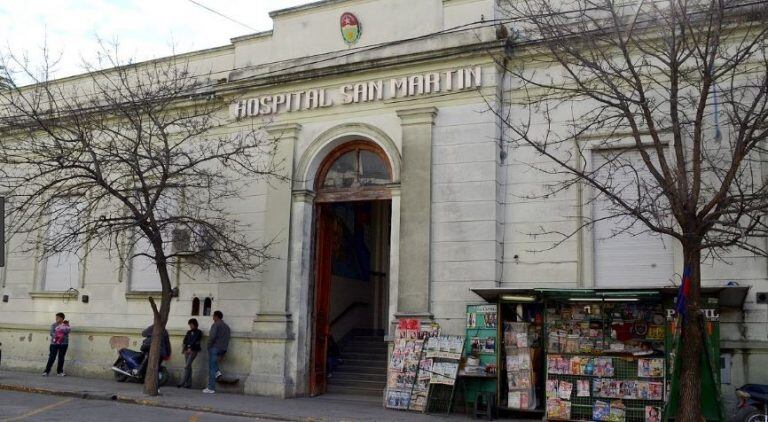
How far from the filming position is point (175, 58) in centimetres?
1825

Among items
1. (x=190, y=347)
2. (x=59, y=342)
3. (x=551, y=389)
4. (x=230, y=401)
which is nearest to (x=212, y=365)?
(x=190, y=347)

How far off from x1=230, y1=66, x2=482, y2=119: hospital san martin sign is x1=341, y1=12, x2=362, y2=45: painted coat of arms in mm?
1076

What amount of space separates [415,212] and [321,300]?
3.44 m

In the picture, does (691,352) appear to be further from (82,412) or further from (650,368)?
(82,412)

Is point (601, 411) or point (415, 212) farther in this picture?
point (415, 212)

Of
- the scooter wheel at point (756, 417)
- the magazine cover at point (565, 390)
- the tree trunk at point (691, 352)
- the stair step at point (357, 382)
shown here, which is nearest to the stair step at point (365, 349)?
the stair step at point (357, 382)

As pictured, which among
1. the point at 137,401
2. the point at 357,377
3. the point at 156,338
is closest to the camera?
the point at 137,401

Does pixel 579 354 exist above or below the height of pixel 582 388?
above

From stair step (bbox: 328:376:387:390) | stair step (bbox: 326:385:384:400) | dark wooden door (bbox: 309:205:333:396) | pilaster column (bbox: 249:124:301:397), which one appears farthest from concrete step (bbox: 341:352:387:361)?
pilaster column (bbox: 249:124:301:397)

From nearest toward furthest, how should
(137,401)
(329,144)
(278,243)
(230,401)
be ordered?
(137,401) < (230,401) < (278,243) < (329,144)

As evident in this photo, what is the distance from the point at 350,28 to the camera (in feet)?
52.5

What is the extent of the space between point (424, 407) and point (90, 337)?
961 centimetres

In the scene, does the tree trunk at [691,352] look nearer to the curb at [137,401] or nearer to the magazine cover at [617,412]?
the magazine cover at [617,412]

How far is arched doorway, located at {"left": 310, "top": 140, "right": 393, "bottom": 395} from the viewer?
16.0 metres
